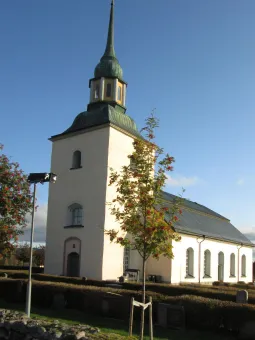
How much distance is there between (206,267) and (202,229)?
11.1 feet

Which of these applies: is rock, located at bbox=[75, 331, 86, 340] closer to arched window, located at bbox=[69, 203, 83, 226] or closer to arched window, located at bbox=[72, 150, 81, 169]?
arched window, located at bbox=[69, 203, 83, 226]

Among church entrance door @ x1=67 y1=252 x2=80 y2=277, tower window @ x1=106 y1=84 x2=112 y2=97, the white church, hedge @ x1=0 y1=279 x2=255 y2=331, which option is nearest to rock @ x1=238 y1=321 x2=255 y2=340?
hedge @ x1=0 y1=279 x2=255 y2=331

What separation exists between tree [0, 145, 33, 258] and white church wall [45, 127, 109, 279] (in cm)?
722

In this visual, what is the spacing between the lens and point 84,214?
26.8 meters

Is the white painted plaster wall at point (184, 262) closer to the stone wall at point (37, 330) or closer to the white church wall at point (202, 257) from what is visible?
the white church wall at point (202, 257)

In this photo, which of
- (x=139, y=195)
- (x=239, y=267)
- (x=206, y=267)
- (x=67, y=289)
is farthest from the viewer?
(x=239, y=267)

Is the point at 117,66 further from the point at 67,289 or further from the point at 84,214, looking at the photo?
the point at 67,289

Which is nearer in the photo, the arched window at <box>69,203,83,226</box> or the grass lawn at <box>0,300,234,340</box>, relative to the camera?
the grass lawn at <box>0,300,234,340</box>

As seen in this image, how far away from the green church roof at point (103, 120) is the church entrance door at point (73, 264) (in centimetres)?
923

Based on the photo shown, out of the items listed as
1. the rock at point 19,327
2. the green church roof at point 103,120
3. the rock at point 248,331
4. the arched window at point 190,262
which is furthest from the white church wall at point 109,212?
the rock at point 19,327

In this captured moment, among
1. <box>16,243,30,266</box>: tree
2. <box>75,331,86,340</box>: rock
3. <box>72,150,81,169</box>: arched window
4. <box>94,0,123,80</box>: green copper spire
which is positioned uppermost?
<box>94,0,123,80</box>: green copper spire

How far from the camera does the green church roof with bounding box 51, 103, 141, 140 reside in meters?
27.6

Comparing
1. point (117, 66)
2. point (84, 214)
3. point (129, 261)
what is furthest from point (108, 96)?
point (129, 261)

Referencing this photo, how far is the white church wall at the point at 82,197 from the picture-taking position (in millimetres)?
25844
